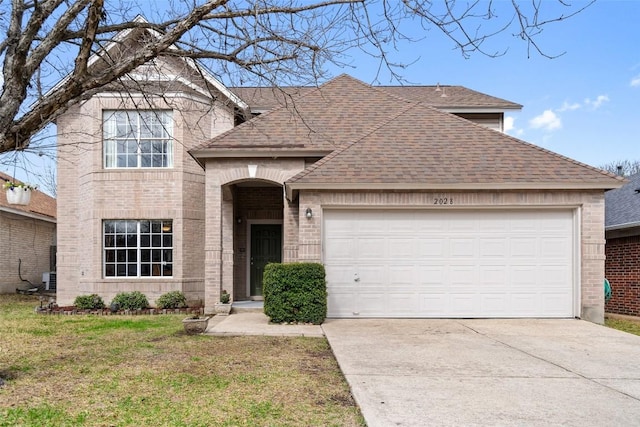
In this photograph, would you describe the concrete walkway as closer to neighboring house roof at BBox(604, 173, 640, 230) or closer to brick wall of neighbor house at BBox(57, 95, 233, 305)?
brick wall of neighbor house at BBox(57, 95, 233, 305)

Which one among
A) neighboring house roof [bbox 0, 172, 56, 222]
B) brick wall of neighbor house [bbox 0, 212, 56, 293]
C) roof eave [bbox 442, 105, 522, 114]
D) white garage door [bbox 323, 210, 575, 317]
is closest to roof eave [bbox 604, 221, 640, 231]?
white garage door [bbox 323, 210, 575, 317]

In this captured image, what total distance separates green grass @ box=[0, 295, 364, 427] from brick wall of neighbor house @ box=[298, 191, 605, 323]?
2901 mm

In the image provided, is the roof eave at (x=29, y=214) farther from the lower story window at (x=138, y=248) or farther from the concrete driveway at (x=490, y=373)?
the concrete driveway at (x=490, y=373)

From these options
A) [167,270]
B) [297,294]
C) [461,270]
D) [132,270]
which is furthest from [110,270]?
[461,270]

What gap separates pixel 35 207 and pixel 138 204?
34.5 ft

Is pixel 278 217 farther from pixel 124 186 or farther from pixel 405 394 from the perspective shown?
pixel 405 394

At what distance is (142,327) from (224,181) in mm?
3992

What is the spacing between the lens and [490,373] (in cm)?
589

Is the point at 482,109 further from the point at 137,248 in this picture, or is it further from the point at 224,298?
the point at 137,248

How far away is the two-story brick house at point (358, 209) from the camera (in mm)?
10430

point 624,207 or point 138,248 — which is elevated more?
point 624,207

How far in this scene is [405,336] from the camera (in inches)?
332

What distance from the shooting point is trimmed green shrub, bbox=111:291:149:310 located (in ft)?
42.5

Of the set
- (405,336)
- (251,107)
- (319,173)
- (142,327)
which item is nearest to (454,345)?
(405,336)
